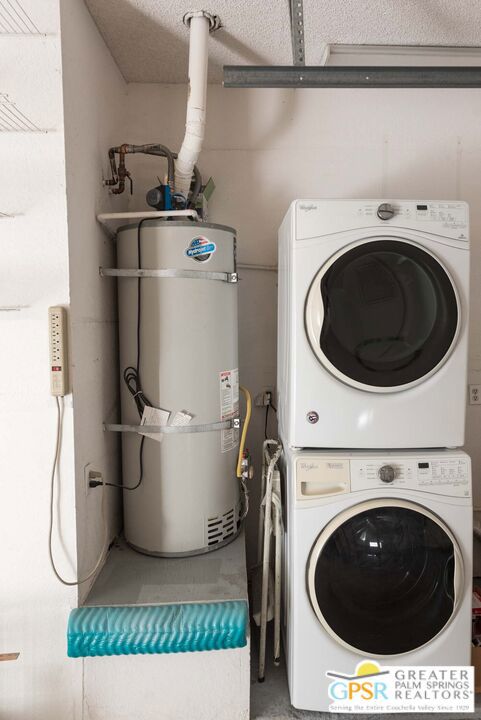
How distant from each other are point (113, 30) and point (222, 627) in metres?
2.25

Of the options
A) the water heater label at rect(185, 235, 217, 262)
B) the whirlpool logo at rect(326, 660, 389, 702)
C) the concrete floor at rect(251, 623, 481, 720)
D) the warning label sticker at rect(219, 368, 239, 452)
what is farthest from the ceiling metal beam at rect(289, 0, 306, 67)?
the concrete floor at rect(251, 623, 481, 720)

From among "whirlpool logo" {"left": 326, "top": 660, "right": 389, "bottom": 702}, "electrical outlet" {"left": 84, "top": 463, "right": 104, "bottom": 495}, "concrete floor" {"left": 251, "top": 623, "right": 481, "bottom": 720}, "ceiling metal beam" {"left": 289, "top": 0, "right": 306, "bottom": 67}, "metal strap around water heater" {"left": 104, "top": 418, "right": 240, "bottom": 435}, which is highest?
"ceiling metal beam" {"left": 289, "top": 0, "right": 306, "bottom": 67}

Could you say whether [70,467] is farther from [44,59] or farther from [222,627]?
[44,59]

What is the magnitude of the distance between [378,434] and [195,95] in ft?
4.95

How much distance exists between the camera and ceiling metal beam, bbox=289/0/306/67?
5.18 ft

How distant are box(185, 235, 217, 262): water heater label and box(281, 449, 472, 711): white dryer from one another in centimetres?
85

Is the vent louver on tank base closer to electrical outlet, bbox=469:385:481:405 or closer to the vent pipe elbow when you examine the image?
electrical outlet, bbox=469:385:481:405

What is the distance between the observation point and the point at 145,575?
166 cm

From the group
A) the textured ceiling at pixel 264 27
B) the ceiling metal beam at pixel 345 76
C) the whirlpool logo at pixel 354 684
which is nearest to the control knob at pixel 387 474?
the whirlpool logo at pixel 354 684

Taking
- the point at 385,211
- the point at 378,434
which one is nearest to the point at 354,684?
the point at 378,434

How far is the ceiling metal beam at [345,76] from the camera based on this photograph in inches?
61.3

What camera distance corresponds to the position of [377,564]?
1.50 metres

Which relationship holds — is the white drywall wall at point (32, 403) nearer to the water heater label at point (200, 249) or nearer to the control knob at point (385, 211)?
the water heater label at point (200, 249)

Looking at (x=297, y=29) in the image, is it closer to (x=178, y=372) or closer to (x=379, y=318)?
(x=379, y=318)
